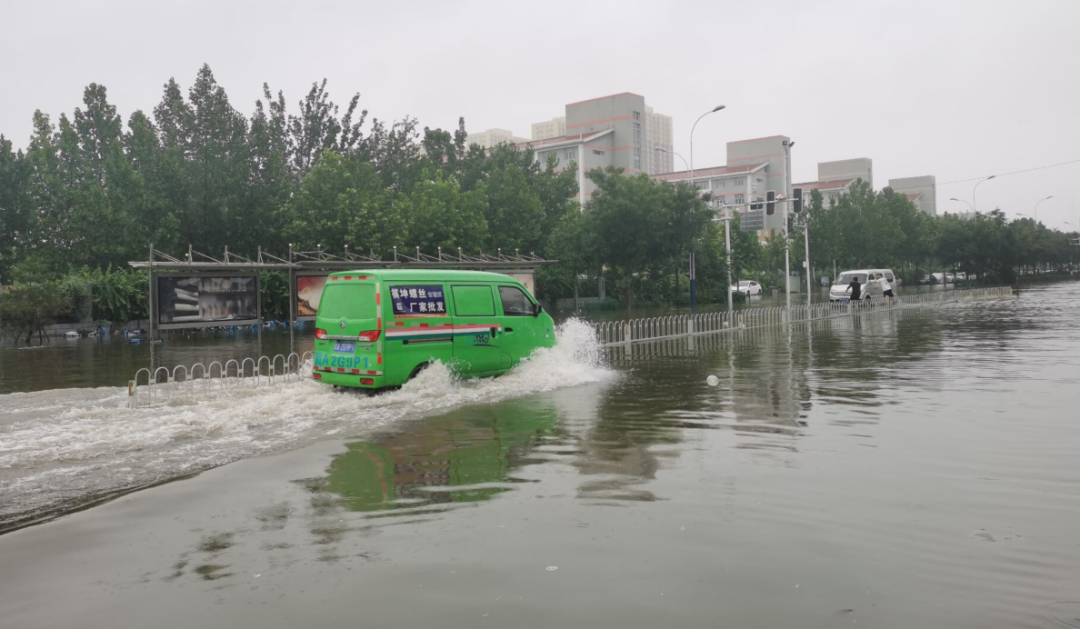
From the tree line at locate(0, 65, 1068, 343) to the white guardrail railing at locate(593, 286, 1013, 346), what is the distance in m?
6.67

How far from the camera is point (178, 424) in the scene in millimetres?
10016

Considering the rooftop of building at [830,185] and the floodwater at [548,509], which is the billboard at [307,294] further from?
the rooftop of building at [830,185]

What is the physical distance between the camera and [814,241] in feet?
202

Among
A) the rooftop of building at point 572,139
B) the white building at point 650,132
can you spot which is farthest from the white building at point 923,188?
the rooftop of building at point 572,139

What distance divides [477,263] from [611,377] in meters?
12.8

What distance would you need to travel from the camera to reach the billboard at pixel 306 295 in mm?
25281

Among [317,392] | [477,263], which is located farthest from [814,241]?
[317,392]

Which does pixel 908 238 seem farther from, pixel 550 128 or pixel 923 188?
pixel 550 128

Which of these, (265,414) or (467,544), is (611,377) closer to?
(265,414)

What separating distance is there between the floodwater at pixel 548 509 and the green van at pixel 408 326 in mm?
430

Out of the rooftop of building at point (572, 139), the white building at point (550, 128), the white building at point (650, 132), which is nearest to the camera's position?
the rooftop of building at point (572, 139)

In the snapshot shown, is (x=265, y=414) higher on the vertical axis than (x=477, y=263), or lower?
lower

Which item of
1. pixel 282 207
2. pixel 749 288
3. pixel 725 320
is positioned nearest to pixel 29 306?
pixel 282 207

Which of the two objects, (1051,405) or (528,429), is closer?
(528,429)
